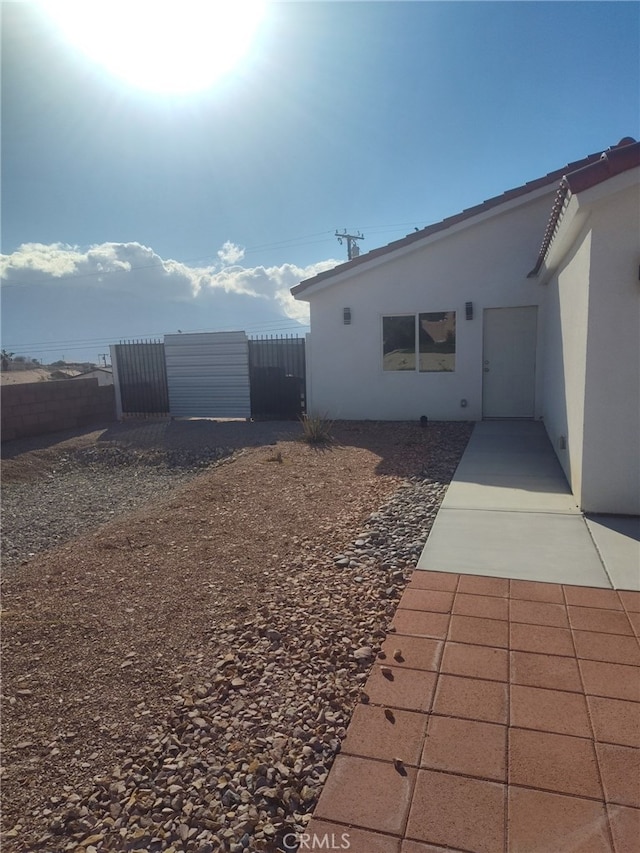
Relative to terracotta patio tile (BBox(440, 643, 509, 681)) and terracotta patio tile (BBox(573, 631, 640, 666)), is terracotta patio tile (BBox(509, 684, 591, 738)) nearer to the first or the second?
terracotta patio tile (BBox(440, 643, 509, 681))

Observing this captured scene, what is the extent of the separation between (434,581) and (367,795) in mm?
1950

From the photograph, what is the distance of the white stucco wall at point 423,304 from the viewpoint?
10562 millimetres

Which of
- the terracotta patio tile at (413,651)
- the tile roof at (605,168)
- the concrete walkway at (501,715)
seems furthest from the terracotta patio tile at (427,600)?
the tile roof at (605,168)

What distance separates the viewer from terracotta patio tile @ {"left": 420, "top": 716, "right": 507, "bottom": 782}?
6.88 feet

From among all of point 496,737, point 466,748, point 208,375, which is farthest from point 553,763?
point 208,375

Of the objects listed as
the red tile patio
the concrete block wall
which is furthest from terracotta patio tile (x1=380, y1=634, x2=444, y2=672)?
the concrete block wall

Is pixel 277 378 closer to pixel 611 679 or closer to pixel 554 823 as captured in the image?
pixel 611 679

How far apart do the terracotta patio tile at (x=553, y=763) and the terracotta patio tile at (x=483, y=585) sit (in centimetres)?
135

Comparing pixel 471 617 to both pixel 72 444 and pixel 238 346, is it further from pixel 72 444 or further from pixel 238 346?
pixel 238 346

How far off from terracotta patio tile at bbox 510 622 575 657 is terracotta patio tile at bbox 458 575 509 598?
434 mm

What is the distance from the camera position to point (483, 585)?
3.72 meters

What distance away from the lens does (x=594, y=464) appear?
494 cm

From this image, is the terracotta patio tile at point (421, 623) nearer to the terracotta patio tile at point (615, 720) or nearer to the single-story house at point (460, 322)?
the terracotta patio tile at point (615, 720)

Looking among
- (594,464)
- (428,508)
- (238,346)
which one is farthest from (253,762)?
(238,346)
